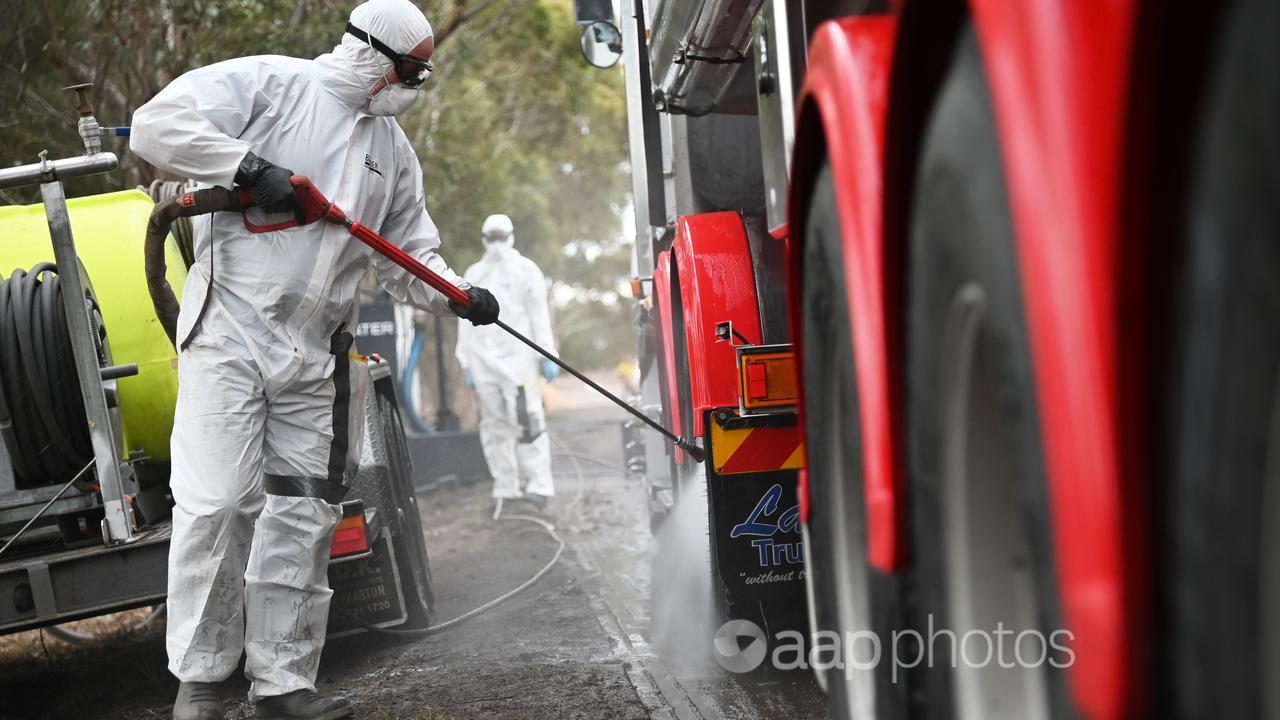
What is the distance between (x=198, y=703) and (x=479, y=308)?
59.8 inches

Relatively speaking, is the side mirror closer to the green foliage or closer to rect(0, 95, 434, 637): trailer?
rect(0, 95, 434, 637): trailer

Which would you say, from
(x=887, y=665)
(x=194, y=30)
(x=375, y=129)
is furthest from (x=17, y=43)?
(x=887, y=665)

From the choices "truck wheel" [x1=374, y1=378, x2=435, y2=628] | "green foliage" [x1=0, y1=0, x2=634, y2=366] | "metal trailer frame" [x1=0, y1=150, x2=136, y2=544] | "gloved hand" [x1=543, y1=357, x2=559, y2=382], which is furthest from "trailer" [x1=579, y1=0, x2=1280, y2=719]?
"gloved hand" [x1=543, y1=357, x2=559, y2=382]

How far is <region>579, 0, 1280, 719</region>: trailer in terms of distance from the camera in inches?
33.0

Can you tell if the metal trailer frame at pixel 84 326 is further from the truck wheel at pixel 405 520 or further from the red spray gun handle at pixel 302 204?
the truck wheel at pixel 405 520

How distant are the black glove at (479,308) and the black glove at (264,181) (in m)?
0.79

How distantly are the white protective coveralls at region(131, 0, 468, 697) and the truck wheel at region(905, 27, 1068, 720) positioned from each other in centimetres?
270

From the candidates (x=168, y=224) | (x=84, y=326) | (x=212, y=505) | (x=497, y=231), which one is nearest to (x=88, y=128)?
(x=168, y=224)

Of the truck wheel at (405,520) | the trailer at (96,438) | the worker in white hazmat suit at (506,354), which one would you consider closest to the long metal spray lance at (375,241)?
the trailer at (96,438)

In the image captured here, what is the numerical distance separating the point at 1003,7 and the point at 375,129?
10.9ft

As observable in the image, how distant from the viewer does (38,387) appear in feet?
13.9

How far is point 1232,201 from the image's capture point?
819 mm

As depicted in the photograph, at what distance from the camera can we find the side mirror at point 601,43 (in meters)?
5.89

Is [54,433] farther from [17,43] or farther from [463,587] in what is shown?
[17,43]
